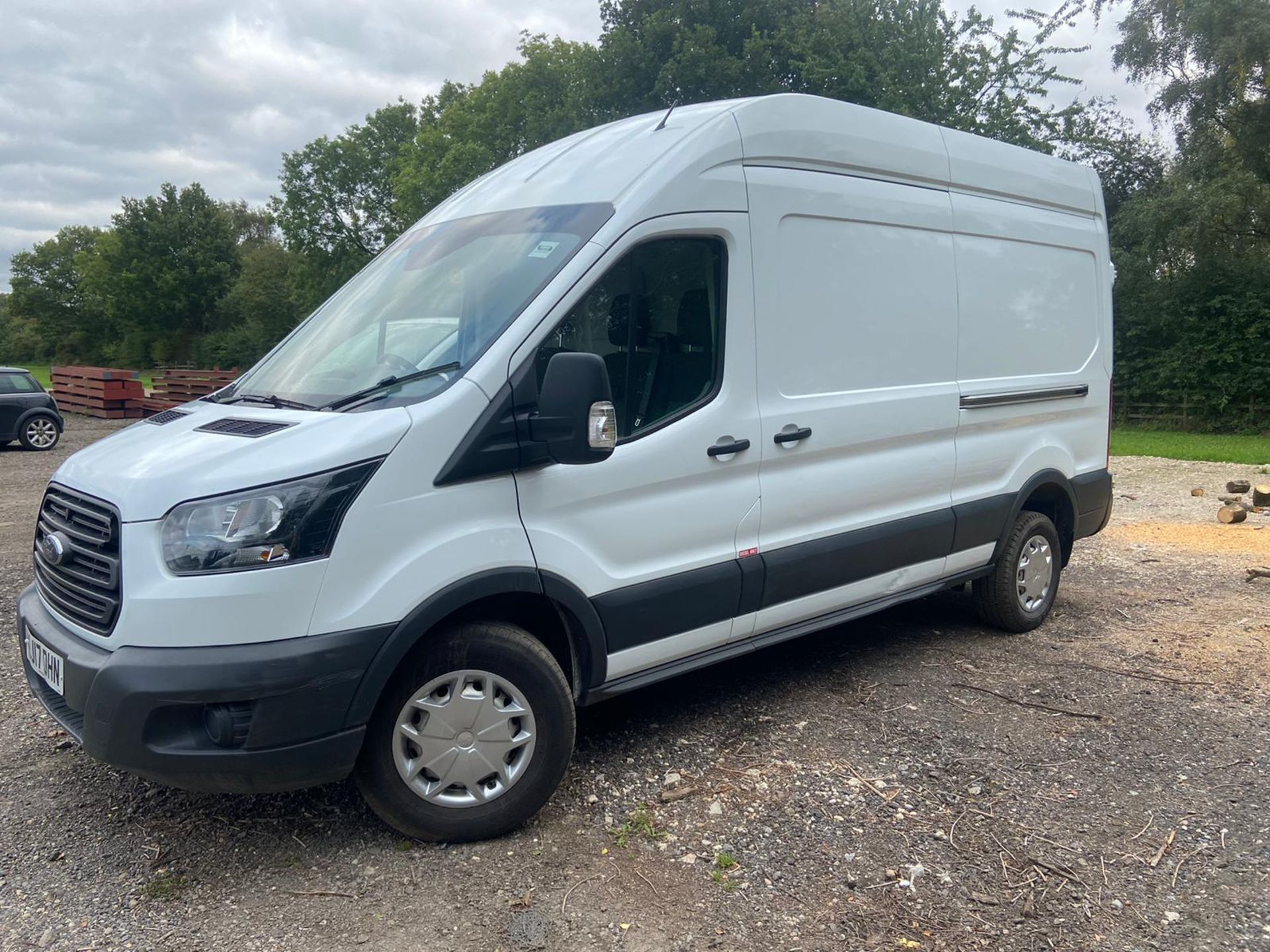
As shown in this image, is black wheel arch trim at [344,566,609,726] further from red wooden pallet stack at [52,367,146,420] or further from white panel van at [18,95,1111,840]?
red wooden pallet stack at [52,367,146,420]

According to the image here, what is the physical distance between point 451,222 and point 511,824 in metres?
2.41

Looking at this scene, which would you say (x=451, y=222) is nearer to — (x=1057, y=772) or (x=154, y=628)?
(x=154, y=628)

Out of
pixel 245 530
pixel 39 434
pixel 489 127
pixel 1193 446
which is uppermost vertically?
pixel 489 127

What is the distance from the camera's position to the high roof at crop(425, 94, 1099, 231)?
3.64 m

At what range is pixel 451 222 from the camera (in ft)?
13.3

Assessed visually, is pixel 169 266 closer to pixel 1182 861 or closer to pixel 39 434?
pixel 39 434

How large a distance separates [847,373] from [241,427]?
8.38ft

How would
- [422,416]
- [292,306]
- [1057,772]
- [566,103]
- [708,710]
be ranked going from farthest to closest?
[292,306] < [566,103] < [708,710] < [1057,772] < [422,416]

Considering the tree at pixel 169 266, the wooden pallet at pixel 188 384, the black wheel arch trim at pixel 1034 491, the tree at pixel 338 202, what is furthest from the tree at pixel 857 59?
the tree at pixel 169 266

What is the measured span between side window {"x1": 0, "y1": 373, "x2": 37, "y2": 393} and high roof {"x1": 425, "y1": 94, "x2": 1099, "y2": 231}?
15.8m

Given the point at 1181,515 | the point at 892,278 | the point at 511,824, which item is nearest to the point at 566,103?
the point at 1181,515

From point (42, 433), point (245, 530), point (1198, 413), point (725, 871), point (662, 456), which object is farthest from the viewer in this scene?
point (1198, 413)

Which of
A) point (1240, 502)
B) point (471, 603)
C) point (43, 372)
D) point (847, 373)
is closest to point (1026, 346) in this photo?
point (847, 373)

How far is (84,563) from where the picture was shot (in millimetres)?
3014
